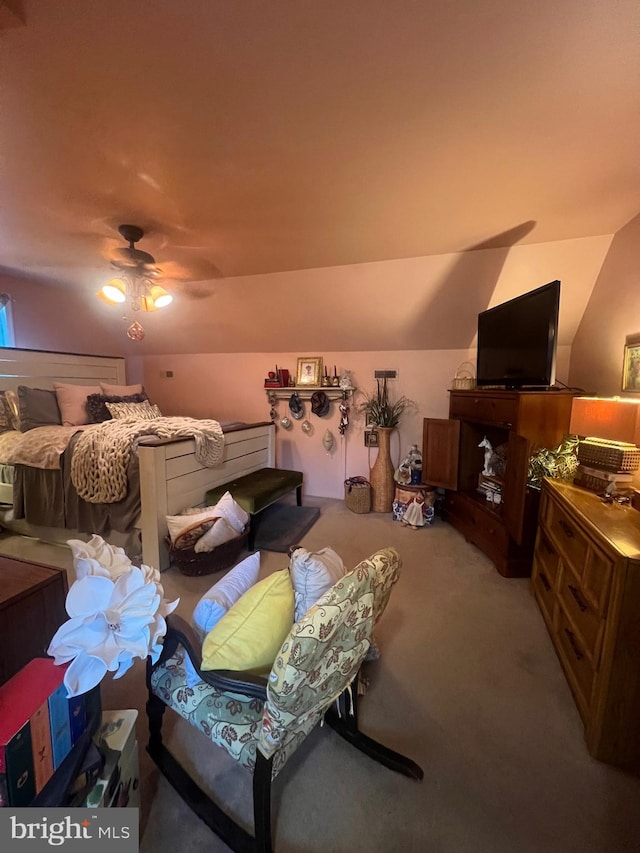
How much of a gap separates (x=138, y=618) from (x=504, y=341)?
2718mm

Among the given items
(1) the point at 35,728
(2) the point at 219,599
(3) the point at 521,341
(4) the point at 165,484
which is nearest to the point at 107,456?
(4) the point at 165,484

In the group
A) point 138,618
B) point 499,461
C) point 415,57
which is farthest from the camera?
point 499,461

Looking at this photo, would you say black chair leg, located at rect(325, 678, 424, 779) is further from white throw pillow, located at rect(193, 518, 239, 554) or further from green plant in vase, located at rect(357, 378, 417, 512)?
green plant in vase, located at rect(357, 378, 417, 512)

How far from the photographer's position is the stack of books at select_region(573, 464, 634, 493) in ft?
5.53

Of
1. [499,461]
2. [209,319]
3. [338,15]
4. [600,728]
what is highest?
[338,15]

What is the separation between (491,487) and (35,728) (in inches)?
111

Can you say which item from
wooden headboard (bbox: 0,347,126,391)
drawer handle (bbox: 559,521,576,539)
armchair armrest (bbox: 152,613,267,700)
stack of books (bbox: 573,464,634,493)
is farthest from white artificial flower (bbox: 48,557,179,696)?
wooden headboard (bbox: 0,347,126,391)

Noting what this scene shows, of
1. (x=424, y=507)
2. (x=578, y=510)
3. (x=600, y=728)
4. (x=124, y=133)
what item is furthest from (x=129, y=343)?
(x=600, y=728)

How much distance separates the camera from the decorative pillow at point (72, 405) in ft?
10.6

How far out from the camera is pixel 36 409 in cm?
311

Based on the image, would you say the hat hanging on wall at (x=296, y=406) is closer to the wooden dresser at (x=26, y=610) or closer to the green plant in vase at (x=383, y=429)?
the green plant in vase at (x=383, y=429)

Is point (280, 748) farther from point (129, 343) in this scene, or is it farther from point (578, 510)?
point (129, 343)

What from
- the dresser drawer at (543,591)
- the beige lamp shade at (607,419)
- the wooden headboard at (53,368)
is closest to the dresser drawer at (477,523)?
the dresser drawer at (543,591)

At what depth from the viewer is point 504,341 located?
252 centimetres
